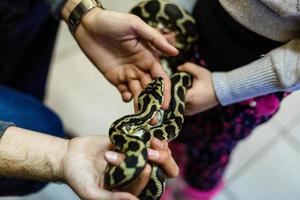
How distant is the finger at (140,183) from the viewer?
752 millimetres

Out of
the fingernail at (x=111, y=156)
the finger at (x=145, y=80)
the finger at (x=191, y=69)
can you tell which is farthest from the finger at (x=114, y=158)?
the finger at (x=191, y=69)

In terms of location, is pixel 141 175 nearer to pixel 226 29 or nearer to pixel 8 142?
pixel 8 142

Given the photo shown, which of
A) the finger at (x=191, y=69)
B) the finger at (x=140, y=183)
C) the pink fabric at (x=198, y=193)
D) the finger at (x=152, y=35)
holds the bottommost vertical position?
the pink fabric at (x=198, y=193)

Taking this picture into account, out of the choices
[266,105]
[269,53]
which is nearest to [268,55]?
[269,53]

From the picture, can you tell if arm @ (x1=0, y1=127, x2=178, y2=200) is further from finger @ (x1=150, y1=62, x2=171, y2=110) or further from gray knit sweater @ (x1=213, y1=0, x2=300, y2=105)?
gray knit sweater @ (x1=213, y1=0, x2=300, y2=105)

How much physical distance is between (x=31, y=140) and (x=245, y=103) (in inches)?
20.9

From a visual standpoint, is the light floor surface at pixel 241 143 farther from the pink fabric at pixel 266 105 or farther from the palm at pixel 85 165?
the palm at pixel 85 165

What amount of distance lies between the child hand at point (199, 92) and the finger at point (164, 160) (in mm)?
245

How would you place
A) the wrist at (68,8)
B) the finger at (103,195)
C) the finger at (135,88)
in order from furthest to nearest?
the wrist at (68,8)
the finger at (135,88)
the finger at (103,195)

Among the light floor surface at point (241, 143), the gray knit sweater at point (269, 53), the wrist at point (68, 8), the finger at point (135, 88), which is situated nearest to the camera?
the gray knit sweater at point (269, 53)

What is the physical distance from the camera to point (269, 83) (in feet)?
3.08

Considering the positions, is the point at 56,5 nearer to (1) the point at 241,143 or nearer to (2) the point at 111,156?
(2) the point at 111,156

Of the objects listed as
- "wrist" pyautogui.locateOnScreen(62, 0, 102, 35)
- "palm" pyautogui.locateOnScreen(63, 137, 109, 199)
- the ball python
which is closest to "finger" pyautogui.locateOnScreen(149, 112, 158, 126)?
the ball python

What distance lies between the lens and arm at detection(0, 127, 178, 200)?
2.58 feet
